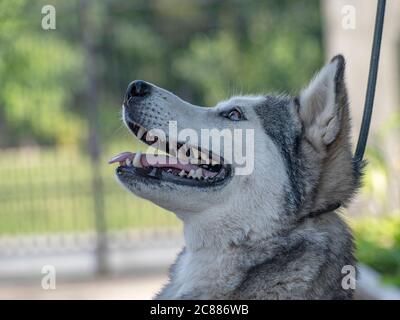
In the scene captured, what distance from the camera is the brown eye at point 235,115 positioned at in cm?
402

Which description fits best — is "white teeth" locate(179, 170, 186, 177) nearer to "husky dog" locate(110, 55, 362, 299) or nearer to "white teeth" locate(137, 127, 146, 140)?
"husky dog" locate(110, 55, 362, 299)

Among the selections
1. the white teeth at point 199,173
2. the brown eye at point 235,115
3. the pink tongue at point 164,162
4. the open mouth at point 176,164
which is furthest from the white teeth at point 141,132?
the brown eye at point 235,115

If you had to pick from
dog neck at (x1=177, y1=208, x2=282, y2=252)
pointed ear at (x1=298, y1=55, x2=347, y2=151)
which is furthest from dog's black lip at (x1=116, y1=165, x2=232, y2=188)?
pointed ear at (x1=298, y1=55, x2=347, y2=151)

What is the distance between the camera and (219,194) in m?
3.77

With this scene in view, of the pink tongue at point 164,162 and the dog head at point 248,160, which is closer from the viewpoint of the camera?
the dog head at point 248,160

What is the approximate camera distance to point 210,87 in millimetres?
13430

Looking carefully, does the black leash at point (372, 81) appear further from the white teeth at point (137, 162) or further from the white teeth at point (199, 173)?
the white teeth at point (137, 162)

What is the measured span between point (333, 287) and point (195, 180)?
2.62 ft

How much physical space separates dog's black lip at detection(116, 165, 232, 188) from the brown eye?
284 mm

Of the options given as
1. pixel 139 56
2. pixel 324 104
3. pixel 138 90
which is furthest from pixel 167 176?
pixel 139 56

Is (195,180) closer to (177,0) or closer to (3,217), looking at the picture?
(3,217)

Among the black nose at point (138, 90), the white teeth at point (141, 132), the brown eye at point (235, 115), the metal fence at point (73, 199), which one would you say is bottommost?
the metal fence at point (73, 199)

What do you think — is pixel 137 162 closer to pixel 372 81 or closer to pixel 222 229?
pixel 222 229

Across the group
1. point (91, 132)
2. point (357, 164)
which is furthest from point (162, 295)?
point (91, 132)
